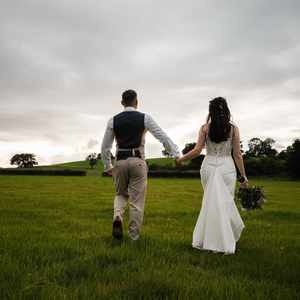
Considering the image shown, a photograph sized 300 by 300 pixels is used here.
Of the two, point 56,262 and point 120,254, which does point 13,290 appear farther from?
point 120,254

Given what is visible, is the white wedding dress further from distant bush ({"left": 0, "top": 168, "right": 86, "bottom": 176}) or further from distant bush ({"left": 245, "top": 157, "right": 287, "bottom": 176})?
distant bush ({"left": 245, "top": 157, "right": 287, "bottom": 176})

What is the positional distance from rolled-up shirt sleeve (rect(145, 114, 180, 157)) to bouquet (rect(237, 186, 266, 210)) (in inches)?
61.5

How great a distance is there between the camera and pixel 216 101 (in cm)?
759

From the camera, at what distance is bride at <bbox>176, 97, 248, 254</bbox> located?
7273 millimetres

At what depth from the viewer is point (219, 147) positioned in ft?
25.3

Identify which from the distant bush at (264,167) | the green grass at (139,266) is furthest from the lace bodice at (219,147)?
the distant bush at (264,167)

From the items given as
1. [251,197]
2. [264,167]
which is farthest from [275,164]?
[251,197]

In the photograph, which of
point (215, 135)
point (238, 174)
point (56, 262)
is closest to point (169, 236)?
point (238, 174)

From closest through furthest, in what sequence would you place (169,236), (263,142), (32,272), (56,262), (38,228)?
(32,272), (56,262), (169,236), (38,228), (263,142)

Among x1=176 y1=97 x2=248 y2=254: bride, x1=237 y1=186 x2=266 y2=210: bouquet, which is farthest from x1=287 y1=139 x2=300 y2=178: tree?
x1=176 y1=97 x2=248 y2=254: bride

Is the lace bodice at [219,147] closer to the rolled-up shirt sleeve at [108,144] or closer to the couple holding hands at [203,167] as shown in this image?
the couple holding hands at [203,167]

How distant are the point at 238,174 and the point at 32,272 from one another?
15.1ft

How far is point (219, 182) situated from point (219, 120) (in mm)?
1171

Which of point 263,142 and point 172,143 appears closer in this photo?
point 172,143
